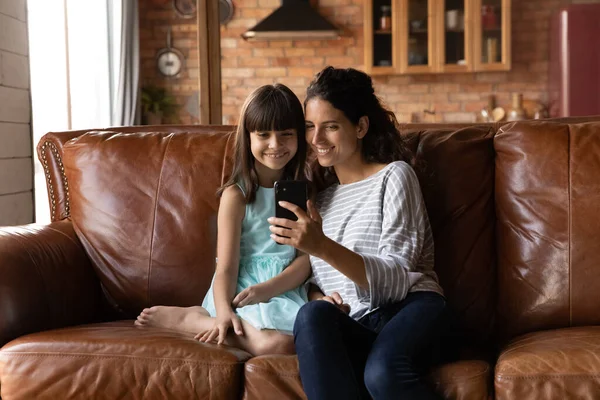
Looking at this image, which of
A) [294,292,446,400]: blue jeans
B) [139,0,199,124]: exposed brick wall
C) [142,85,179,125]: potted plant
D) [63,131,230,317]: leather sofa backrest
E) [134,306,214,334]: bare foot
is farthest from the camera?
[139,0,199,124]: exposed brick wall

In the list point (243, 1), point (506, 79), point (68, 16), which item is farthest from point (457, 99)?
point (68, 16)

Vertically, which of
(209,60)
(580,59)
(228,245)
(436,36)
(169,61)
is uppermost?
(436,36)

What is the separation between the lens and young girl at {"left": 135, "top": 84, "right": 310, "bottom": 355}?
73.7 inches

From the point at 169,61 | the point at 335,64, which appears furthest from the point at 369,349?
the point at 169,61

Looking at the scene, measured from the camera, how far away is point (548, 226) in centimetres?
202

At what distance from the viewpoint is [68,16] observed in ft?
14.8

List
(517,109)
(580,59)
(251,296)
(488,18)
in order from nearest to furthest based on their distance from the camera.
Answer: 1. (251,296)
2. (580,59)
3. (488,18)
4. (517,109)

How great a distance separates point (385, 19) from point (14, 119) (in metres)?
3.71

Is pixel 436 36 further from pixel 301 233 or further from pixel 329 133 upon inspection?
pixel 301 233

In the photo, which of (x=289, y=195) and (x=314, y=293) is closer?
(x=289, y=195)

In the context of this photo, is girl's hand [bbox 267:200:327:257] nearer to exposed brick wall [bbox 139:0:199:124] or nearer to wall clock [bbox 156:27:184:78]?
exposed brick wall [bbox 139:0:199:124]

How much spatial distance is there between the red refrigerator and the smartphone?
4.37 m

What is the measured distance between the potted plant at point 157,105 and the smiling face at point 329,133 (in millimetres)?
4107

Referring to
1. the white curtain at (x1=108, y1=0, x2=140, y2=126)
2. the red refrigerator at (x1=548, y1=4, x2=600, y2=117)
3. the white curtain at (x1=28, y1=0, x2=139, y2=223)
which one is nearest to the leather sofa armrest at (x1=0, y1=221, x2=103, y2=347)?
the white curtain at (x1=28, y1=0, x2=139, y2=223)
